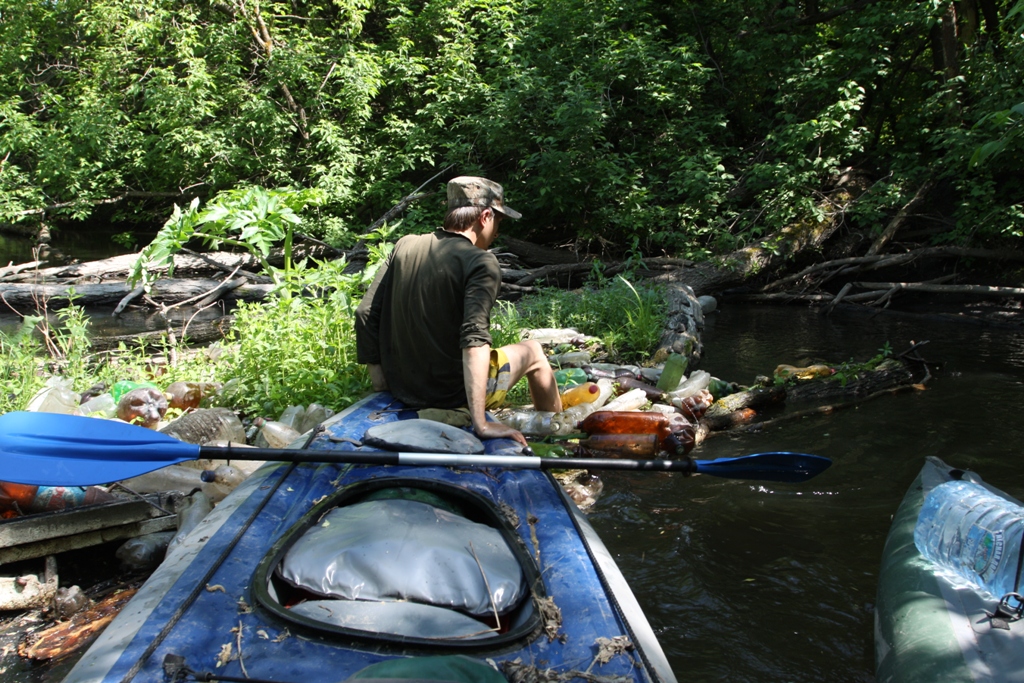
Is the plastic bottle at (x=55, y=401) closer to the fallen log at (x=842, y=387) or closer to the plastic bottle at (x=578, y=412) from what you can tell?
the plastic bottle at (x=578, y=412)

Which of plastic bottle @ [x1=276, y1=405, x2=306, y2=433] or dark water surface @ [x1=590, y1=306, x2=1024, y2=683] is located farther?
plastic bottle @ [x1=276, y1=405, x2=306, y2=433]

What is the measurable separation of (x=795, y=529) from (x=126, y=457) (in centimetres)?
311

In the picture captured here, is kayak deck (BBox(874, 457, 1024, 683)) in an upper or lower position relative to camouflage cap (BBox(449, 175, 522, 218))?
lower

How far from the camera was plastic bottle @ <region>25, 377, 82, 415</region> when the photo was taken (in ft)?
14.2

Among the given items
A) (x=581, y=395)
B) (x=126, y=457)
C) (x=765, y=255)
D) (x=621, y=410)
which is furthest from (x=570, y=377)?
(x=765, y=255)

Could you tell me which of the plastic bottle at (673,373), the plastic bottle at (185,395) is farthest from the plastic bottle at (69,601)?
the plastic bottle at (673,373)

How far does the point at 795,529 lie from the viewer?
12.2 feet

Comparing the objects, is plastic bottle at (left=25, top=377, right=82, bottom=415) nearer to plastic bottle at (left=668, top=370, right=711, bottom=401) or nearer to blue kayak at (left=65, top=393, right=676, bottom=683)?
blue kayak at (left=65, top=393, right=676, bottom=683)

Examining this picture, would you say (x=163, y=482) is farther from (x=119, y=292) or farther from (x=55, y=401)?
(x=119, y=292)

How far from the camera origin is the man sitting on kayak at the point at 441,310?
10.8 ft

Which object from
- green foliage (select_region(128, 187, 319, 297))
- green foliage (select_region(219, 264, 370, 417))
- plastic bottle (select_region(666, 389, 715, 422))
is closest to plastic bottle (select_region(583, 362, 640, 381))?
plastic bottle (select_region(666, 389, 715, 422))

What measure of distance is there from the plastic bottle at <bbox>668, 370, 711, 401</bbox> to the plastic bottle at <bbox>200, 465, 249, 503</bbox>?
3036 mm

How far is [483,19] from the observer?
1238 centimetres

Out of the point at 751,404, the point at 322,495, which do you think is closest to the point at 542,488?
the point at 322,495
